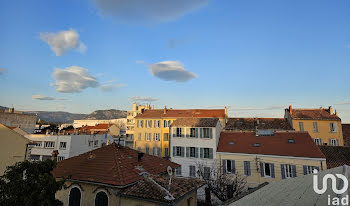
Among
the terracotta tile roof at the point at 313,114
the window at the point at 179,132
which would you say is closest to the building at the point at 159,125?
the window at the point at 179,132

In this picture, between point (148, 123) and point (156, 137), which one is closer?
point (156, 137)

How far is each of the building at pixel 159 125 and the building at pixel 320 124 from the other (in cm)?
1421

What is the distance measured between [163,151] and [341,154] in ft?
99.8

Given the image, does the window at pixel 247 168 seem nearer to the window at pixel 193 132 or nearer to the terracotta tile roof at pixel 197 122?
the terracotta tile roof at pixel 197 122

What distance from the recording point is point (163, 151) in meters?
40.1

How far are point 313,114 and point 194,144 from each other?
1000 inches

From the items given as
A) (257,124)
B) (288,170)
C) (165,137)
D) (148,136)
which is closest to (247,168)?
(288,170)

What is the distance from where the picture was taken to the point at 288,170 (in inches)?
856

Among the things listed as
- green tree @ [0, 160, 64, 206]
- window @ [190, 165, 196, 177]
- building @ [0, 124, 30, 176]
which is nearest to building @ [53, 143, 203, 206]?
green tree @ [0, 160, 64, 206]

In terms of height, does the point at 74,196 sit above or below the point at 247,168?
Answer: above

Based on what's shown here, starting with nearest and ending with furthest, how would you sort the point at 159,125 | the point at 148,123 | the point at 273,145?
the point at 273,145 < the point at 159,125 < the point at 148,123

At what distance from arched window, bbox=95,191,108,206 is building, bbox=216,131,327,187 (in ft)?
56.8

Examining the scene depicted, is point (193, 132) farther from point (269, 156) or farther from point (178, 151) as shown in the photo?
point (269, 156)

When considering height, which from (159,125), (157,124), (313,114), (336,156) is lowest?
(336,156)
